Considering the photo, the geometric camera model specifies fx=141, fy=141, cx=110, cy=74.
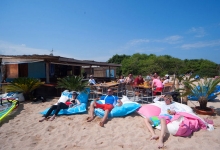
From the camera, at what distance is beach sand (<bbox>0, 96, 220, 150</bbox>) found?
290cm

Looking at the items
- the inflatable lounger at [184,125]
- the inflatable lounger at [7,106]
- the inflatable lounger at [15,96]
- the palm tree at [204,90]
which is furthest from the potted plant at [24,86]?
the palm tree at [204,90]

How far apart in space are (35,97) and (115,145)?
563 centimetres

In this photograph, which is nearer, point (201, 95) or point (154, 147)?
point (154, 147)

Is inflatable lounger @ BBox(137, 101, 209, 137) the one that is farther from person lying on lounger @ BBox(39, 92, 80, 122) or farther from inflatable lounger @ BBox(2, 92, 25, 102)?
inflatable lounger @ BBox(2, 92, 25, 102)

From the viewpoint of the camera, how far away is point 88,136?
3324 mm

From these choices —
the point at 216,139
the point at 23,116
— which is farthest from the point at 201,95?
the point at 23,116

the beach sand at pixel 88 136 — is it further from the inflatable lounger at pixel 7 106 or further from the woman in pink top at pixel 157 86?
the woman in pink top at pixel 157 86

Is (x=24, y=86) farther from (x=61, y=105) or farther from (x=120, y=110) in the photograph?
(x=120, y=110)

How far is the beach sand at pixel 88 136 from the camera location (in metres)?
2.90

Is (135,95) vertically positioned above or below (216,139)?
above

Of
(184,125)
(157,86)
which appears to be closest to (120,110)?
(184,125)

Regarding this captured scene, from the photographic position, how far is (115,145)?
2.94m

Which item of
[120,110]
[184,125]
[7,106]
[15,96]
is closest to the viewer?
[184,125]

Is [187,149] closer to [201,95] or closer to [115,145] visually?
[115,145]
